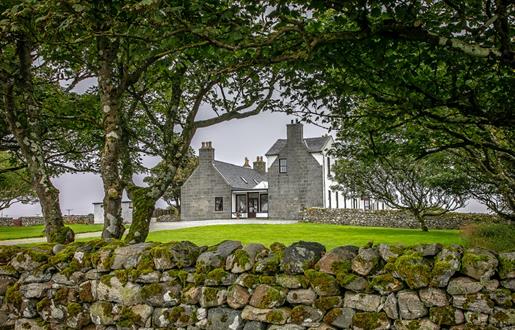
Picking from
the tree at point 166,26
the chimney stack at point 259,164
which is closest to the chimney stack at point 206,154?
the chimney stack at point 259,164

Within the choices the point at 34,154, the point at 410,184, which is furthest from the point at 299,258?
the point at 410,184

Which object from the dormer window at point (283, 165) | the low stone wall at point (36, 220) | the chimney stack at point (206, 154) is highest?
the chimney stack at point (206, 154)

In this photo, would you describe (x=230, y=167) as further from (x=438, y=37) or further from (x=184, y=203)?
(x=438, y=37)

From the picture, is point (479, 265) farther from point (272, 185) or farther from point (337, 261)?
point (272, 185)

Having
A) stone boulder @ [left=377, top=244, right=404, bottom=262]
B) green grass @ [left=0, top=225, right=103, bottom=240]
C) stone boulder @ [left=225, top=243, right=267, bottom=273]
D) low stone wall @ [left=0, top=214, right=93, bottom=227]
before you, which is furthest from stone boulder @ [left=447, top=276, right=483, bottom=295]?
low stone wall @ [left=0, top=214, right=93, bottom=227]

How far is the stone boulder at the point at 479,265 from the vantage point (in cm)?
433

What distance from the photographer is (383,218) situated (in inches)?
1407

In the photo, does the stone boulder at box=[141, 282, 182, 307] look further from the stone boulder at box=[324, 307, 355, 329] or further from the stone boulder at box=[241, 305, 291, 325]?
the stone boulder at box=[324, 307, 355, 329]

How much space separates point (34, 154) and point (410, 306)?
7039 mm

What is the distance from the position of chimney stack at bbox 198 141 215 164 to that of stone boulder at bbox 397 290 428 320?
4151 centimetres

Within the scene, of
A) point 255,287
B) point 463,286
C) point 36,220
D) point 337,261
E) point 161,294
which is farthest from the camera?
point 36,220

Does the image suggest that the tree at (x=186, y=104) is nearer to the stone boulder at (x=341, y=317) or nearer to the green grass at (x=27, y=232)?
the stone boulder at (x=341, y=317)

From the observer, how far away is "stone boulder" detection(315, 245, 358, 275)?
4.86 metres

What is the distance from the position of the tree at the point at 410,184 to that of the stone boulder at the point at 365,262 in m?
20.1
